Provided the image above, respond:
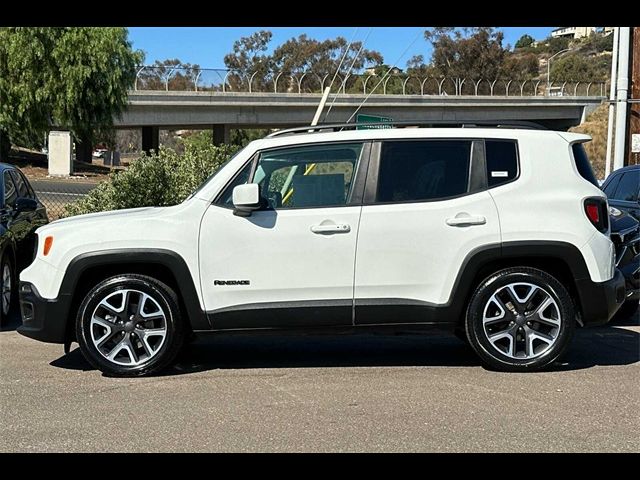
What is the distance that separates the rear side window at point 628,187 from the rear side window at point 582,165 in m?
3.35

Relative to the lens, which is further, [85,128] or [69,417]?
[85,128]

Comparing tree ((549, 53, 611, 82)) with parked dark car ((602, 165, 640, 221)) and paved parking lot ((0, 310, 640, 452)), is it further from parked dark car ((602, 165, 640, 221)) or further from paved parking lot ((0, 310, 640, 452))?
paved parking lot ((0, 310, 640, 452))

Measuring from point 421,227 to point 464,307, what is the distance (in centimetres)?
72

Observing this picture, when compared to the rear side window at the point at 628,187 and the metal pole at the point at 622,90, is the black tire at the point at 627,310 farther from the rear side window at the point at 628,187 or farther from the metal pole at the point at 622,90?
the metal pole at the point at 622,90

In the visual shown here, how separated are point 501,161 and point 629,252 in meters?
2.23

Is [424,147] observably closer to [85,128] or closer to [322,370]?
[322,370]

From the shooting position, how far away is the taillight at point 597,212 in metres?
6.40

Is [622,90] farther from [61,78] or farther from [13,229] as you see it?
[61,78]

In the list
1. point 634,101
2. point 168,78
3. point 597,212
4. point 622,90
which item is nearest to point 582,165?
point 597,212

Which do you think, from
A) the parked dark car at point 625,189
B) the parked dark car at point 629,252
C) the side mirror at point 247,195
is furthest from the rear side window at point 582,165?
the parked dark car at point 625,189

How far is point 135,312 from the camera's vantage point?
636 cm

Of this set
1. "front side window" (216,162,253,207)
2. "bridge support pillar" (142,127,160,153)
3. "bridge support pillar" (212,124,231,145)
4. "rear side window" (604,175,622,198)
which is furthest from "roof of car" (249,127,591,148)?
"bridge support pillar" (142,127,160,153)

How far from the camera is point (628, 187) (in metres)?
10.1
